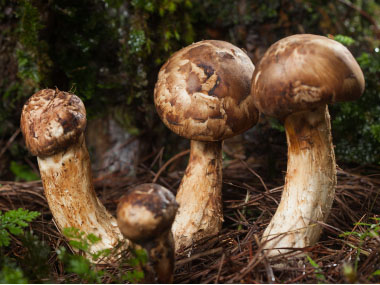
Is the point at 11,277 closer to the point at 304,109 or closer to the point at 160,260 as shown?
the point at 160,260

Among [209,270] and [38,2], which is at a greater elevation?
[38,2]

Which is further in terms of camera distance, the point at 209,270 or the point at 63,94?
the point at 63,94

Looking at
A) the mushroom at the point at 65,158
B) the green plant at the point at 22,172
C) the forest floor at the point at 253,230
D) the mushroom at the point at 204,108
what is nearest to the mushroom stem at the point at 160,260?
the forest floor at the point at 253,230

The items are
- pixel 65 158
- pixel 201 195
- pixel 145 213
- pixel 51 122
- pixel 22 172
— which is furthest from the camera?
pixel 22 172

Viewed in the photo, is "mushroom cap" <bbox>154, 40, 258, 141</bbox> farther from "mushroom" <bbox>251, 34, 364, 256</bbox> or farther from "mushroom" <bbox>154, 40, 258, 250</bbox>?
"mushroom" <bbox>251, 34, 364, 256</bbox>

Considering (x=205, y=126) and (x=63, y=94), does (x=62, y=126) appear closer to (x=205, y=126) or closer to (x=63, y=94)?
(x=63, y=94)

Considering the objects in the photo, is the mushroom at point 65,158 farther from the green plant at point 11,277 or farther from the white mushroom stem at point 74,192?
the green plant at point 11,277

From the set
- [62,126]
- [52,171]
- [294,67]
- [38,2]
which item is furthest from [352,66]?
[38,2]

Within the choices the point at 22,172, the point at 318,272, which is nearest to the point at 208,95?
the point at 318,272
